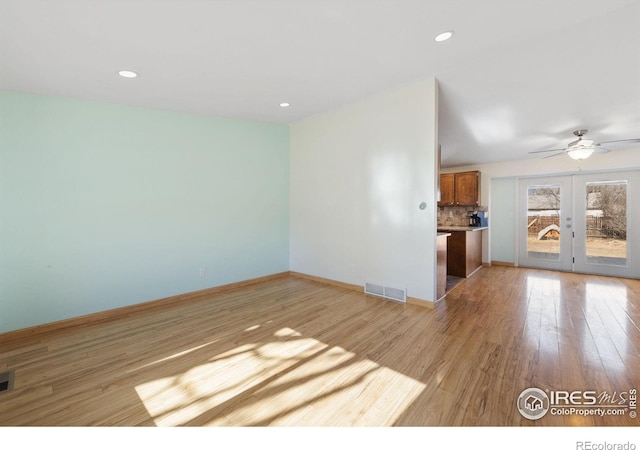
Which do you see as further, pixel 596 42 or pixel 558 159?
pixel 558 159

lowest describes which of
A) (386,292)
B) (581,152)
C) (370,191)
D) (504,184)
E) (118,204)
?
(386,292)

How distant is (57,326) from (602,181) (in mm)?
9122

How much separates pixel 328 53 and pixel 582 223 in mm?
6359

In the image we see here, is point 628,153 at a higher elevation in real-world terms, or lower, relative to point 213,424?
higher

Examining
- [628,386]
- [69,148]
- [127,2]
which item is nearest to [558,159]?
[628,386]

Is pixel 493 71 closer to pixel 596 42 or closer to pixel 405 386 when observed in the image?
pixel 596 42

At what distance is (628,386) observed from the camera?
182 centimetres

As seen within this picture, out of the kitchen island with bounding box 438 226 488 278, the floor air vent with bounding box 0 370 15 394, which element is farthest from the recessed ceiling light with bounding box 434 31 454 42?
the floor air vent with bounding box 0 370 15 394

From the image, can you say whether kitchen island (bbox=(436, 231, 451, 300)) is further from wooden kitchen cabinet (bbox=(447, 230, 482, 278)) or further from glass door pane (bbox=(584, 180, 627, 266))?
glass door pane (bbox=(584, 180, 627, 266))

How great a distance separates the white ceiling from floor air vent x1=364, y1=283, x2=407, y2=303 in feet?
8.62

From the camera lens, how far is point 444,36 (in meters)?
2.29
